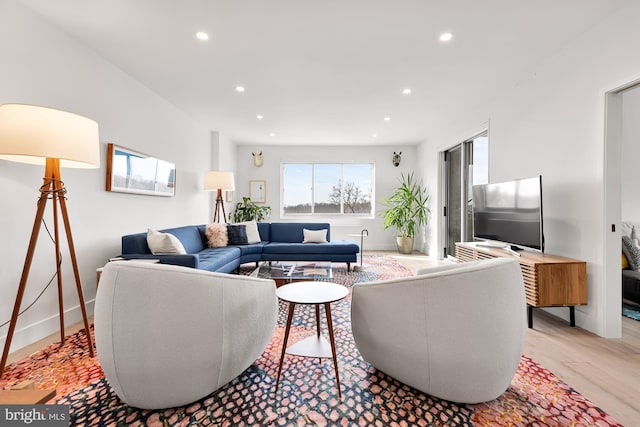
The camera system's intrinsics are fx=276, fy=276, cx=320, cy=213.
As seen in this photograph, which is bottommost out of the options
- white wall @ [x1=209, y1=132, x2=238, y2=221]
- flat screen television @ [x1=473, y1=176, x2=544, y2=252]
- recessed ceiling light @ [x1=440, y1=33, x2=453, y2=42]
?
flat screen television @ [x1=473, y1=176, x2=544, y2=252]

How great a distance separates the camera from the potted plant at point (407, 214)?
6082mm

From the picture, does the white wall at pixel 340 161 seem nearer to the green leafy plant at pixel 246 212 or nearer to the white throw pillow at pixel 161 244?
the green leafy plant at pixel 246 212

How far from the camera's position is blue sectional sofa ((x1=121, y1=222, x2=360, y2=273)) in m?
2.81

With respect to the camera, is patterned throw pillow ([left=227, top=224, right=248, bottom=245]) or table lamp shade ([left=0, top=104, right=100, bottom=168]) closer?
table lamp shade ([left=0, top=104, right=100, bottom=168])

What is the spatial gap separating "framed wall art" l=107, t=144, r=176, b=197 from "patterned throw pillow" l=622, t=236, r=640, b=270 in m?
5.57

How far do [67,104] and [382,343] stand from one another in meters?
3.23

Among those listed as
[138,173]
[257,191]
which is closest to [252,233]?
[138,173]

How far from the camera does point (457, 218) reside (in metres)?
5.00

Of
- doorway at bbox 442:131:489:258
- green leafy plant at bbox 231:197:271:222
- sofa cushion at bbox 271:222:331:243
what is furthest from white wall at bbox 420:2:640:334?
green leafy plant at bbox 231:197:271:222

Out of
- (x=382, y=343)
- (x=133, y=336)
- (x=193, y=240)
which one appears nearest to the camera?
(x=133, y=336)

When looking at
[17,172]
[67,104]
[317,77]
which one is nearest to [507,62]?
[317,77]

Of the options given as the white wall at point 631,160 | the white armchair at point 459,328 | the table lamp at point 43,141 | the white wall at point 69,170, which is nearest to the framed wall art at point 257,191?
the white wall at point 69,170

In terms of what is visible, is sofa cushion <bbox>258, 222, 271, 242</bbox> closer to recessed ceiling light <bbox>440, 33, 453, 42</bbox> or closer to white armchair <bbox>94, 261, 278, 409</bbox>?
white armchair <bbox>94, 261, 278, 409</bbox>

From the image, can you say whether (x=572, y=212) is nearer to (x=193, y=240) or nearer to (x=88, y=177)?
(x=193, y=240)
